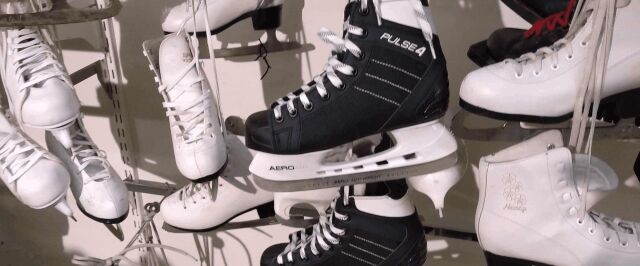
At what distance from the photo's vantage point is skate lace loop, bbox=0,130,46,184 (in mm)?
662

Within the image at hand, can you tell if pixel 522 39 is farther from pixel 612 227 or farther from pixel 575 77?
pixel 612 227

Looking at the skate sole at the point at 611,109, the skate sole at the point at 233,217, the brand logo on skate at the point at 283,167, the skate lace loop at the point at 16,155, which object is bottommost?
the skate sole at the point at 233,217

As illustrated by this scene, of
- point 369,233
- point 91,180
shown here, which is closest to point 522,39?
point 369,233

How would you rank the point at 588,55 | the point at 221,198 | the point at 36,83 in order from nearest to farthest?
the point at 588,55 < the point at 36,83 < the point at 221,198

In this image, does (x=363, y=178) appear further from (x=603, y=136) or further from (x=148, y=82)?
(x=148, y=82)

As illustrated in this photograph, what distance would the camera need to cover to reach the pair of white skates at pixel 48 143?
2.11ft

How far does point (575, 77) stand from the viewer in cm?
52

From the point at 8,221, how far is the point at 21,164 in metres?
0.74

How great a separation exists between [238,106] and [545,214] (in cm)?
52

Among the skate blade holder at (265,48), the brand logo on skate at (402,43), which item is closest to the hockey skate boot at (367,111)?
the brand logo on skate at (402,43)

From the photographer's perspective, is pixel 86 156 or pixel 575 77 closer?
pixel 575 77

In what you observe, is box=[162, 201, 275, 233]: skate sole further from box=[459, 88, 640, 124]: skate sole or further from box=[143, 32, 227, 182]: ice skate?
box=[459, 88, 640, 124]: skate sole

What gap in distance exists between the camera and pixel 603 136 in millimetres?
625

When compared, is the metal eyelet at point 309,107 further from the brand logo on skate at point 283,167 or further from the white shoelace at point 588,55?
the white shoelace at point 588,55
